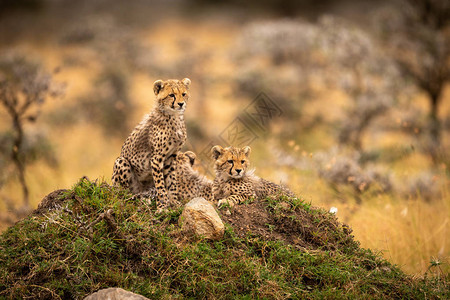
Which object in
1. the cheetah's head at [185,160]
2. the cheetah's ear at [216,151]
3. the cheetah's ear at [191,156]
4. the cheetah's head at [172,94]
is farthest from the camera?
the cheetah's ear at [191,156]

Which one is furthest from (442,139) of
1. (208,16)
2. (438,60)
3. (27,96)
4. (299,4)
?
(208,16)

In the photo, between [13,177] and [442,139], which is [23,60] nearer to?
[13,177]

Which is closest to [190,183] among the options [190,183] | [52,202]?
[190,183]

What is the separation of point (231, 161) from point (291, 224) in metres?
1.09

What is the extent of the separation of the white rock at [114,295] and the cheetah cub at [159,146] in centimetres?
133

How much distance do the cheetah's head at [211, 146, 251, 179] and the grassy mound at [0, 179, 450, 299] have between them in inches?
28.8

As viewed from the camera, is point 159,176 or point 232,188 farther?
point 232,188

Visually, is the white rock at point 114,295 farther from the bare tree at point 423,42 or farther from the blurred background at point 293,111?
the bare tree at point 423,42

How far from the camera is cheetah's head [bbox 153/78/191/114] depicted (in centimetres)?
489

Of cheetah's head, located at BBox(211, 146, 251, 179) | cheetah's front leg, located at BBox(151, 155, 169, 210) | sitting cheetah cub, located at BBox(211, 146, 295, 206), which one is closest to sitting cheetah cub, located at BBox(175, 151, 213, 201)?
sitting cheetah cub, located at BBox(211, 146, 295, 206)

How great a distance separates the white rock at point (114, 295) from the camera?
138 inches

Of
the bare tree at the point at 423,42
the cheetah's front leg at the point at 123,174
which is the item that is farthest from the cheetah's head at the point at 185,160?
the bare tree at the point at 423,42

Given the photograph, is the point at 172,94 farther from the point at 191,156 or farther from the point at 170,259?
the point at 170,259

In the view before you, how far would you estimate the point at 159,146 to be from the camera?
16.4ft
